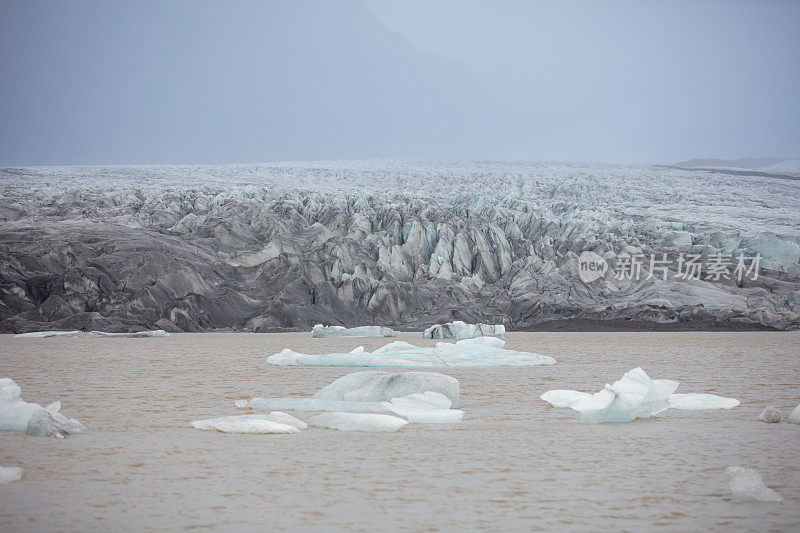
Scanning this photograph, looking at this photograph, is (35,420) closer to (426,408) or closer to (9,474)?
(9,474)

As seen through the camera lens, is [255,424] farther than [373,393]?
No

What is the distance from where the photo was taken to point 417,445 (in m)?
5.88

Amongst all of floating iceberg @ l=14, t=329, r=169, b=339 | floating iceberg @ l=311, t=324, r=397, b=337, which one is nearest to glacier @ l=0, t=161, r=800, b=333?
floating iceberg @ l=14, t=329, r=169, b=339

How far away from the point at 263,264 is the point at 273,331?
12.2 feet

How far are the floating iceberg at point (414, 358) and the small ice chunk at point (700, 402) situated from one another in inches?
204

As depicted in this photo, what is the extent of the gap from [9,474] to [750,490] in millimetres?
4071

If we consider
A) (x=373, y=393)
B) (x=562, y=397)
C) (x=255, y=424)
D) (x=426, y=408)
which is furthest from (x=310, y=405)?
(x=562, y=397)

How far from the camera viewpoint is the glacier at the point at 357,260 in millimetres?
26125

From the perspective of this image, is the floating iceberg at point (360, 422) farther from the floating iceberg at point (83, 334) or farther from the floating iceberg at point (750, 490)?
the floating iceberg at point (83, 334)

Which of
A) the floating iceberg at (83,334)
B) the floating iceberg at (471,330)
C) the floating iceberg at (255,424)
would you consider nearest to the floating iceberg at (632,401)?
the floating iceberg at (255,424)

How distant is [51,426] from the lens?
613 centimetres

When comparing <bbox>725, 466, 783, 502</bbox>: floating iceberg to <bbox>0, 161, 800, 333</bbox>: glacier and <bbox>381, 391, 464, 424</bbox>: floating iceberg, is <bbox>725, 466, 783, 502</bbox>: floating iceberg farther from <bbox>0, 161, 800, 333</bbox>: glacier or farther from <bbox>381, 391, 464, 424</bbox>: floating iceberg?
<bbox>0, 161, 800, 333</bbox>: glacier

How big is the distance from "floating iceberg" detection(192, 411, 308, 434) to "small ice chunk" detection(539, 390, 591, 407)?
272 cm

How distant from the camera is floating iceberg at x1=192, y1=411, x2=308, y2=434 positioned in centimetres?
632
